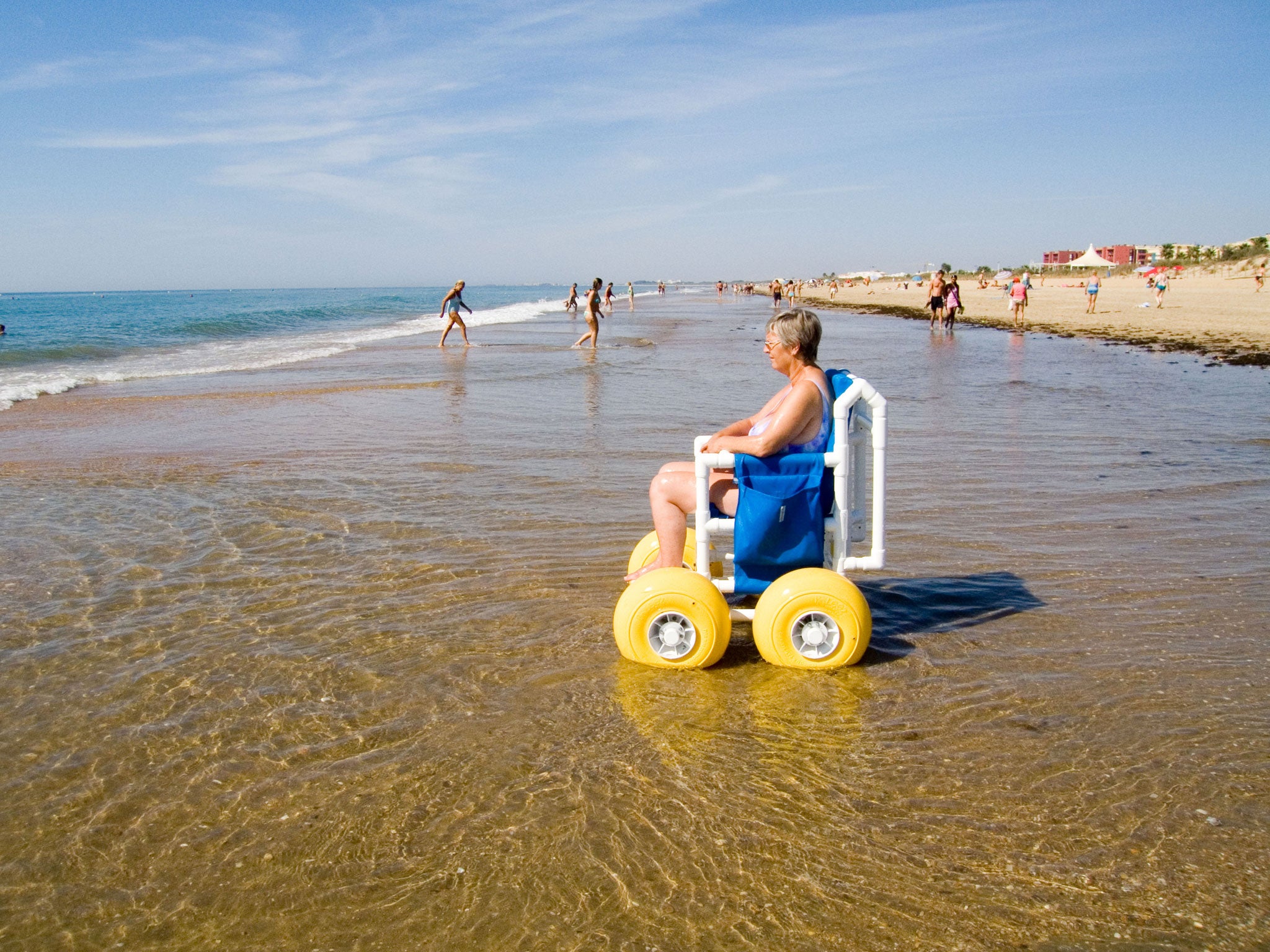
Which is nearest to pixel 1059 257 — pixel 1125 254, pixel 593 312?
pixel 1125 254

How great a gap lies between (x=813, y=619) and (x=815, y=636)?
0.25 ft

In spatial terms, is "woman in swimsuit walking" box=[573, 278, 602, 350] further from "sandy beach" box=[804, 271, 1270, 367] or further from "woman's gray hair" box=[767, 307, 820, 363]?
"woman's gray hair" box=[767, 307, 820, 363]

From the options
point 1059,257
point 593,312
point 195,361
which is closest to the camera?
point 195,361

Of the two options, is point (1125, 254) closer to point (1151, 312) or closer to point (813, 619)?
point (1151, 312)

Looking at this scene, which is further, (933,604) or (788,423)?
(933,604)

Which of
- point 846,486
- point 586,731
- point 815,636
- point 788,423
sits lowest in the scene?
point 586,731

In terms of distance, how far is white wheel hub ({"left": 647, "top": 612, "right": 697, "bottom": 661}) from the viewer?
171 inches

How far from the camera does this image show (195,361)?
78.3 ft

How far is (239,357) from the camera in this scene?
24688 millimetres

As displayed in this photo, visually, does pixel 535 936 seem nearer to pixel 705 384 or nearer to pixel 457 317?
pixel 705 384

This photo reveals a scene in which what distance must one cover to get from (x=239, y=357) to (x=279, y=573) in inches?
826

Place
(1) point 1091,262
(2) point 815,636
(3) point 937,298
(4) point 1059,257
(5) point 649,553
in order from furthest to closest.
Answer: (4) point 1059,257 → (1) point 1091,262 → (3) point 937,298 → (5) point 649,553 → (2) point 815,636

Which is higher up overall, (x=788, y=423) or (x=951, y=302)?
(x=951, y=302)

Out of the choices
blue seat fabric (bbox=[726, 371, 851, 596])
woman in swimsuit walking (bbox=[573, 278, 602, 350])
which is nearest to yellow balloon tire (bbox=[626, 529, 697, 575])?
blue seat fabric (bbox=[726, 371, 851, 596])
